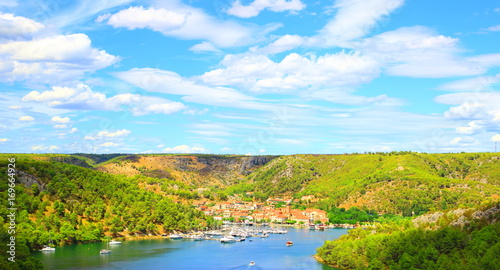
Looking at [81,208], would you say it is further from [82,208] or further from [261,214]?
[261,214]

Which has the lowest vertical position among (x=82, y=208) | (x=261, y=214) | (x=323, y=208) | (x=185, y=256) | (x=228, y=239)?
(x=228, y=239)

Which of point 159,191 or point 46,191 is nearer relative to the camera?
point 46,191

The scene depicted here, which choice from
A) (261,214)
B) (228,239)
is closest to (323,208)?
(261,214)

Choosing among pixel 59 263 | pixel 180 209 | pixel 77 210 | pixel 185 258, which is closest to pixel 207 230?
pixel 180 209

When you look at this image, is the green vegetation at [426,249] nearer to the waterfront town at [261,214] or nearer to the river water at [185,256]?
the river water at [185,256]

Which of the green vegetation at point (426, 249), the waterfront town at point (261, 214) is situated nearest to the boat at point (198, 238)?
the waterfront town at point (261, 214)

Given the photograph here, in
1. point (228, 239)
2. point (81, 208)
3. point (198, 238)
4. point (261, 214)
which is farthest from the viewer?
point (261, 214)

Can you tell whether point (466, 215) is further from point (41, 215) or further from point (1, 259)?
point (41, 215)
